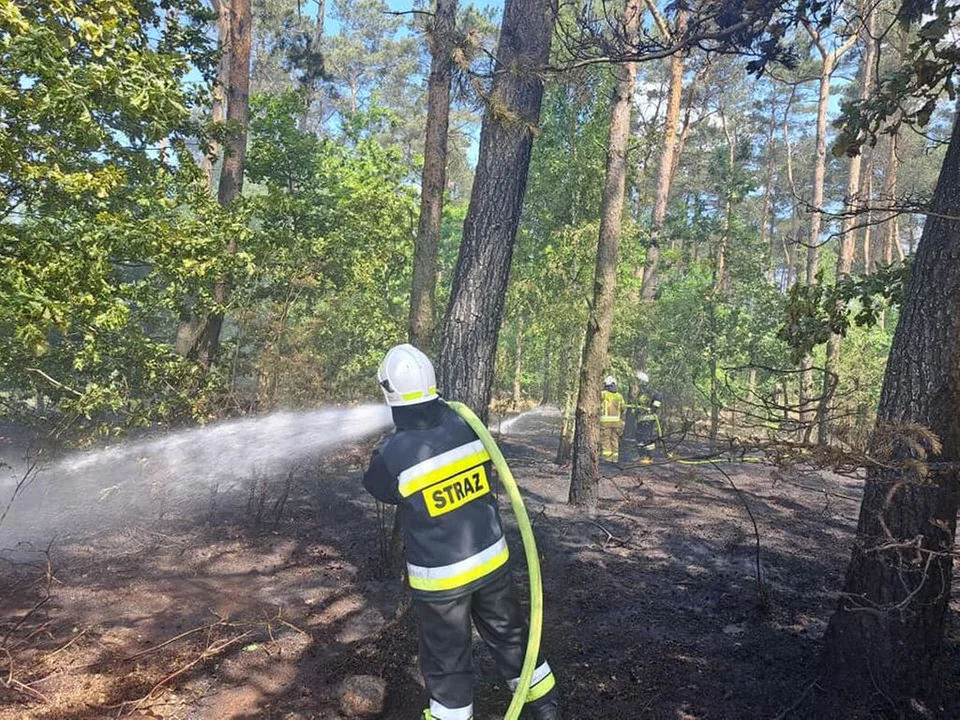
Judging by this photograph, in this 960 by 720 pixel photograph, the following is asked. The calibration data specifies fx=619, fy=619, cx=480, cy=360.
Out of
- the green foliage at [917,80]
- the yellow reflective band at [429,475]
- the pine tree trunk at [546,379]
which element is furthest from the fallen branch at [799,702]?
the pine tree trunk at [546,379]

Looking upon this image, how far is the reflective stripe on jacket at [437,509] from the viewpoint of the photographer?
3.29 m

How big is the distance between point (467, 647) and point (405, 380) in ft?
4.81

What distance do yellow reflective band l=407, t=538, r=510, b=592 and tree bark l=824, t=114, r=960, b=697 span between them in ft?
6.59

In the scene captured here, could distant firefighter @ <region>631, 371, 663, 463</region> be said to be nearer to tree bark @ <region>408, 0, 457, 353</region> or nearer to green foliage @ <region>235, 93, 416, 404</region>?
tree bark @ <region>408, 0, 457, 353</region>

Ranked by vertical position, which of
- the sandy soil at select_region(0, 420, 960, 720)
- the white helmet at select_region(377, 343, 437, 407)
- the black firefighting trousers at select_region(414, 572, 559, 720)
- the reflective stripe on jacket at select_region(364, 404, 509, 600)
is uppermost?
the white helmet at select_region(377, 343, 437, 407)

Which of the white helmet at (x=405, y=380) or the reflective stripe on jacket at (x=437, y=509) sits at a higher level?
the white helmet at (x=405, y=380)

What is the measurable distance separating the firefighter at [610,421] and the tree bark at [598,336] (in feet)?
8.05

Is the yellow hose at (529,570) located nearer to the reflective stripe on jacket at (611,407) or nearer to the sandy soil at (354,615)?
the sandy soil at (354,615)

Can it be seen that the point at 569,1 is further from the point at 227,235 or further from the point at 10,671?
the point at 10,671

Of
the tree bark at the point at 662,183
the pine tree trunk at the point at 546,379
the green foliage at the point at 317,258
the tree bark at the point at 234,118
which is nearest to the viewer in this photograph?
the tree bark at the point at 234,118

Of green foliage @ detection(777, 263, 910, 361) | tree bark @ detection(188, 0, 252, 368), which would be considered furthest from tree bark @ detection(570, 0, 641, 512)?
tree bark @ detection(188, 0, 252, 368)

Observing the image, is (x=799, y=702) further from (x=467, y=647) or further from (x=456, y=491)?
(x=456, y=491)

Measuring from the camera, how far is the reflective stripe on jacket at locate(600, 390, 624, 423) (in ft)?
36.0

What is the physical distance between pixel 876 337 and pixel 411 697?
72.5ft
